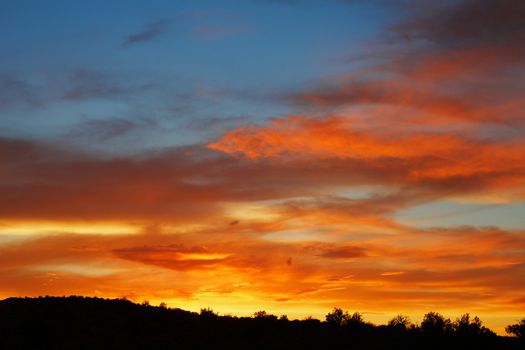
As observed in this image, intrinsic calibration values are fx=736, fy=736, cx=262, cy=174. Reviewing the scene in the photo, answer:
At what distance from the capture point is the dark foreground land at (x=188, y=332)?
44781 millimetres

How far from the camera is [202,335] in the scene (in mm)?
47000

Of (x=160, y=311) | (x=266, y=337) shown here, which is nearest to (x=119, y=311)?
(x=160, y=311)

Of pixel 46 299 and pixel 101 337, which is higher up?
pixel 46 299

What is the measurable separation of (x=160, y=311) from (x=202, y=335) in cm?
867

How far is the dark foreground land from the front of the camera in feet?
147

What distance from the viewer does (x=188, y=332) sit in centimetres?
4859

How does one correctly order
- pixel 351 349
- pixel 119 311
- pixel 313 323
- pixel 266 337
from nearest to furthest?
pixel 351 349 < pixel 266 337 < pixel 313 323 < pixel 119 311

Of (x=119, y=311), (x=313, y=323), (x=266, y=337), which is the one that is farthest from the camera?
(x=119, y=311)

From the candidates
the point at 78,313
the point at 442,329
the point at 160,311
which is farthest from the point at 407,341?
the point at 78,313

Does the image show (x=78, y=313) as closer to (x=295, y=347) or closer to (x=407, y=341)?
(x=295, y=347)

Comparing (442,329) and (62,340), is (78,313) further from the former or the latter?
(442,329)

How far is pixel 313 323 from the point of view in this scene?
5041cm

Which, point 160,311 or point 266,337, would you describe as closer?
point 266,337

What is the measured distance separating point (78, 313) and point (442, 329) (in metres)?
25.1
